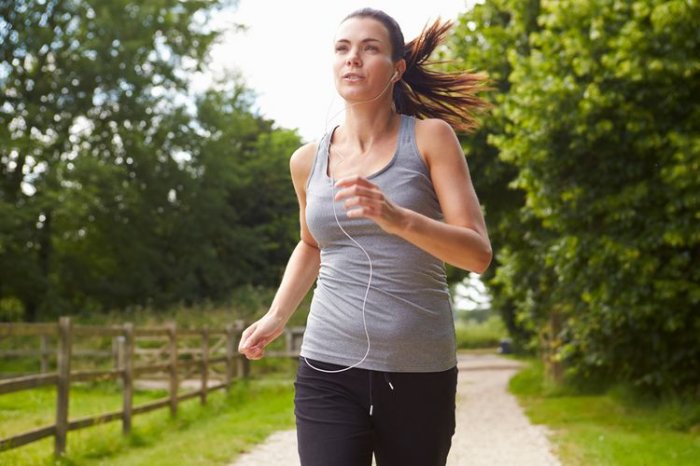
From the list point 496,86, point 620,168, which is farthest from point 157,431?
point 496,86

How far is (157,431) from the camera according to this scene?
1158cm

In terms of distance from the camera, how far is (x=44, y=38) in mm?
30219

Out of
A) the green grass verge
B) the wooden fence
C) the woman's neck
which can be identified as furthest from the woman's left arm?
the green grass verge

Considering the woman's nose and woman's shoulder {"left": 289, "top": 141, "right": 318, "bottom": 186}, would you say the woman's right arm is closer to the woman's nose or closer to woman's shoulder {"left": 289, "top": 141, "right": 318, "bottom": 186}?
woman's shoulder {"left": 289, "top": 141, "right": 318, "bottom": 186}

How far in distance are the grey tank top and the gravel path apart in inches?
248

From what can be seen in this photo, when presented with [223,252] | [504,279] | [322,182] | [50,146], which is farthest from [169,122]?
[322,182]

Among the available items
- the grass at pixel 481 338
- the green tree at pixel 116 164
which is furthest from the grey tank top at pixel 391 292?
the grass at pixel 481 338

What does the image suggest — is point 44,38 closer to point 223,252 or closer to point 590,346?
point 223,252

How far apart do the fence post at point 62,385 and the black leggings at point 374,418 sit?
653cm

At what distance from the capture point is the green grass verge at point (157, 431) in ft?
29.5

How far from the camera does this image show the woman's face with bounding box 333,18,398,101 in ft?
9.97

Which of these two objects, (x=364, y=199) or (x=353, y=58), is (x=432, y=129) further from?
(x=364, y=199)

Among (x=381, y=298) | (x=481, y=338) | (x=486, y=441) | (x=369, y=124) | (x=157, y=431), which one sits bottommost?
(x=486, y=441)

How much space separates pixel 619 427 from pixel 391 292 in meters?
9.64
